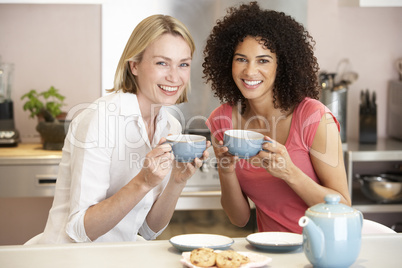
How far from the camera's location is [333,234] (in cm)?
→ 109

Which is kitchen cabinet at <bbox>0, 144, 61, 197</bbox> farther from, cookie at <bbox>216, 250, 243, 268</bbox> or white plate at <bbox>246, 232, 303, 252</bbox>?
cookie at <bbox>216, 250, 243, 268</bbox>

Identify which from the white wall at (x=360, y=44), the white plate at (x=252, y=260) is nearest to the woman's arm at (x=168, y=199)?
the white plate at (x=252, y=260)

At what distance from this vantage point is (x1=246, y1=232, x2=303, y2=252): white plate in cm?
123

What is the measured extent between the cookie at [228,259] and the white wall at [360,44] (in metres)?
2.47

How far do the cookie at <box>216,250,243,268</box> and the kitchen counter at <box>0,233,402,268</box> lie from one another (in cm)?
9

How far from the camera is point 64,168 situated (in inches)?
64.0

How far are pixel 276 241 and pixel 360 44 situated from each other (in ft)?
8.00

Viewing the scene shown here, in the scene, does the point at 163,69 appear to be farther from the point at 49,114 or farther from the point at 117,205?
the point at 49,114

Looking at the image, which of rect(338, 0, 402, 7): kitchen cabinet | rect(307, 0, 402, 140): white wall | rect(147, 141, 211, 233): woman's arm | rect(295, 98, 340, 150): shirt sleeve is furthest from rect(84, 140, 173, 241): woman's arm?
rect(307, 0, 402, 140): white wall

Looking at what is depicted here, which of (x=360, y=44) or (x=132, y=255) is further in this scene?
(x=360, y=44)

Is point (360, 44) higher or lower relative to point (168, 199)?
higher

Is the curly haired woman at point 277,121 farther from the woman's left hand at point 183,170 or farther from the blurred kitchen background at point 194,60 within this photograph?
the blurred kitchen background at point 194,60

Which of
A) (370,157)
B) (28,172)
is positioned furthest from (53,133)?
(370,157)

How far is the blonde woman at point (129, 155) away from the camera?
1.50 m
